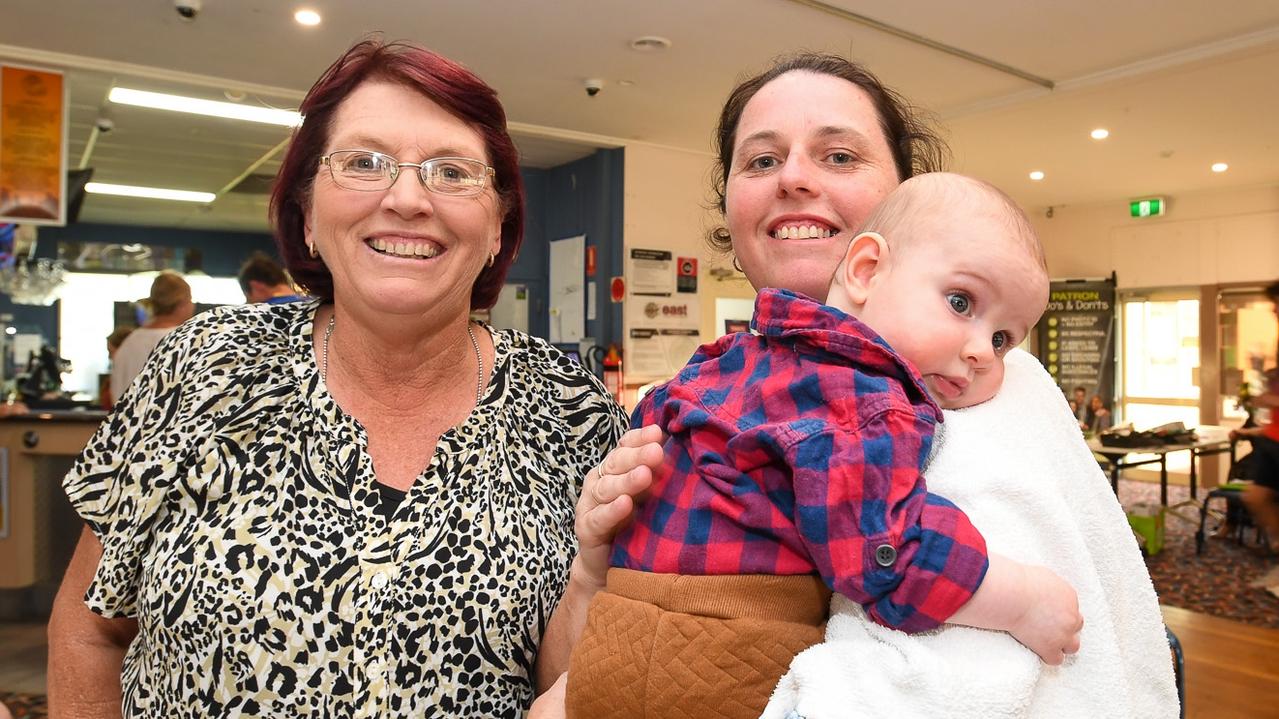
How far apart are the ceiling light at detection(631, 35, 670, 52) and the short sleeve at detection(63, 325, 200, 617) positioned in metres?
4.83

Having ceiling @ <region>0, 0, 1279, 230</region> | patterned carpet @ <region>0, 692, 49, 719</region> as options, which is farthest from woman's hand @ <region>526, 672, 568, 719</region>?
ceiling @ <region>0, 0, 1279, 230</region>

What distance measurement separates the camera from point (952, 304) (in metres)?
1.08

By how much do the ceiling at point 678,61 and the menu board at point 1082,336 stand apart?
376 centimetres

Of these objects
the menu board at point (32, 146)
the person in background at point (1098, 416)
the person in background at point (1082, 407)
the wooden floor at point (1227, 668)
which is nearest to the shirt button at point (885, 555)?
the wooden floor at point (1227, 668)

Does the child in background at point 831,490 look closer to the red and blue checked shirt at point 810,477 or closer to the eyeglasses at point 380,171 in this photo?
the red and blue checked shirt at point 810,477

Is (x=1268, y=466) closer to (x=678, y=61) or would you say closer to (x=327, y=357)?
(x=678, y=61)

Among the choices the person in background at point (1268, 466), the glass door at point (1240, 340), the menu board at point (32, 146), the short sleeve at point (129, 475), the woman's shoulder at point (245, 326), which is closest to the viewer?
the short sleeve at point (129, 475)

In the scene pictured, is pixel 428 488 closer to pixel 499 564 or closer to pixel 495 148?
pixel 499 564

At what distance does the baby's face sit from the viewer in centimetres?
106

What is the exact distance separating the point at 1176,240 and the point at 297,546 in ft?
44.4

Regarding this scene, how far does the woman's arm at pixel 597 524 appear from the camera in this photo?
1.12 metres

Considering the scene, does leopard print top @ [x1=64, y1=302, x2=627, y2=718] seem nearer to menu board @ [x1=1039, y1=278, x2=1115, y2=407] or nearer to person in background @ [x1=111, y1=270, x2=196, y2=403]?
person in background @ [x1=111, y1=270, x2=196, y2=403]

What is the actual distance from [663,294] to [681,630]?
26.5 ft

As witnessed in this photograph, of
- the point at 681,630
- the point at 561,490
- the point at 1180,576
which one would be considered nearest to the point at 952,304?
the point at 681,630
